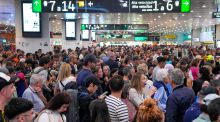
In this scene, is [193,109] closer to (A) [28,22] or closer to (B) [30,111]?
(B) [30,111]

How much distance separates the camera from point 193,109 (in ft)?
15.7

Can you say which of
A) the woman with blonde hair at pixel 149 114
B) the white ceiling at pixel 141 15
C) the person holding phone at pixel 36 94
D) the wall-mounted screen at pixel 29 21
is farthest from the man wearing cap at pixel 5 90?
the white ceiling at pixel 141 15

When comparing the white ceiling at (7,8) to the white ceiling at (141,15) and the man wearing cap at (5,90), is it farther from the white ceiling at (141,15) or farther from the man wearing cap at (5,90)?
the man wearing cap at (5,90)

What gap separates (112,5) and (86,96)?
1043cm

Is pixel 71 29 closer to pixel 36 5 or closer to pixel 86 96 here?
pixel 36 5

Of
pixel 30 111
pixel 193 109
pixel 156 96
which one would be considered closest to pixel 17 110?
pixel 30 111

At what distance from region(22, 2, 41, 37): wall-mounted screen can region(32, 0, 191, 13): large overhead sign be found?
2.46m

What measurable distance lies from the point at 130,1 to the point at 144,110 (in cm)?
1188

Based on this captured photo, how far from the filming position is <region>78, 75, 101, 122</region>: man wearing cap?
5809mm

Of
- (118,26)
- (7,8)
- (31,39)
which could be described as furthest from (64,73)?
(118,26)

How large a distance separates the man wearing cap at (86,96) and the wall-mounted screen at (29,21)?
1274 cm

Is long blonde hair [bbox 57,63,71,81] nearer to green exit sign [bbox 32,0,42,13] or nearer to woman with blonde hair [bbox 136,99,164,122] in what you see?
woman with blonde hair [bbox 136,99,164,122]

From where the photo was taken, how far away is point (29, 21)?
18.1 m

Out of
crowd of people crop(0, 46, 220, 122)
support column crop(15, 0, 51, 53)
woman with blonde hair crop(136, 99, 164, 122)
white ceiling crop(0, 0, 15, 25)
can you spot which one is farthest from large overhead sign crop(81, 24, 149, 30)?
woman with blonde hair crop(136, 99, 164, 122)
